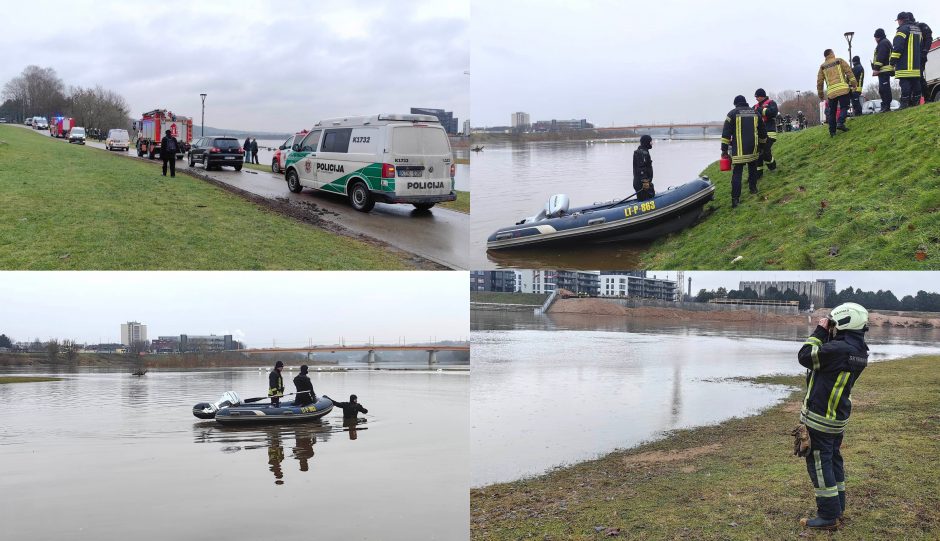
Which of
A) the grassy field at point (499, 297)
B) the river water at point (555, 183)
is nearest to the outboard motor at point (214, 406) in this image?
the river water at point (555, 183)

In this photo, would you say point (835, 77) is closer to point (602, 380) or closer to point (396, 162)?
point (602, 380)

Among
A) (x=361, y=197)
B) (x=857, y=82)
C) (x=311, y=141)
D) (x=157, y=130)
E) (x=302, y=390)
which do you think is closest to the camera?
(x=857, y=82)

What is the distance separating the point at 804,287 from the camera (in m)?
6.11

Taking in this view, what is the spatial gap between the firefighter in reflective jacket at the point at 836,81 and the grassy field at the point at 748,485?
362 cm

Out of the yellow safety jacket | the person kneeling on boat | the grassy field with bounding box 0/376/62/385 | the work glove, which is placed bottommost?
the grassy field with bounding box 0/376/62/385

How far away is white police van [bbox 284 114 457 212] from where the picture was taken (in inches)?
351

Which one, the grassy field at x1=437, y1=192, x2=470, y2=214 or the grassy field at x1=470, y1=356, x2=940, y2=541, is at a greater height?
the grassy field at x1=437, y1=192, x2=470, y2=214

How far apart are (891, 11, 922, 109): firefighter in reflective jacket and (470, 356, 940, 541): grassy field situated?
3886 millimetres

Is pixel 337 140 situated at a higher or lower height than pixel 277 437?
higher

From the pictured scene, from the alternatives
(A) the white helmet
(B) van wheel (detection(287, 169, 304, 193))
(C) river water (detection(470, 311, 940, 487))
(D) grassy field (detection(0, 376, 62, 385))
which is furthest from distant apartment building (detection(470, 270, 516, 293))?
(D) grassy field (detection(0, 376, 62, 385))

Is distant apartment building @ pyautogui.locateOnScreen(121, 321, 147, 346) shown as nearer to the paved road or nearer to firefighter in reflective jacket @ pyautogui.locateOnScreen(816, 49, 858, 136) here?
the paved road

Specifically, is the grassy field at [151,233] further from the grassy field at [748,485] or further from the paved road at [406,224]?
the grassy field at [748,485]

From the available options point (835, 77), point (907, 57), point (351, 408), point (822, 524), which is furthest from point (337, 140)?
point (822, 524)

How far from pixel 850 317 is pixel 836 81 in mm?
5149
